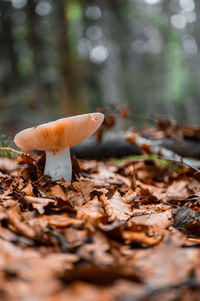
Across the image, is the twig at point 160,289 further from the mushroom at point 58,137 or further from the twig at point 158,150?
the twig at point 158,150

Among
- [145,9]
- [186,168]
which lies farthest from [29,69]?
[186,168]

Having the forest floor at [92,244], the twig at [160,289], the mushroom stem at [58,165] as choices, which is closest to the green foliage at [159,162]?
the forest floor at [92,244]

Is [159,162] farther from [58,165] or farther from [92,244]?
[92,244]

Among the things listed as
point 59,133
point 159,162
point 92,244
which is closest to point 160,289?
point 92,244

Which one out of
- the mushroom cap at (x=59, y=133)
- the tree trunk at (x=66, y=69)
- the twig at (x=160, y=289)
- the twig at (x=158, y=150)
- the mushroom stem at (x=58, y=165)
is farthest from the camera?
the tree trunk at (x=66, y=69)

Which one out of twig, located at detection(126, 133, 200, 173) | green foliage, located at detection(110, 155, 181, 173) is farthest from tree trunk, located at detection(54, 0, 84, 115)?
green foliage, located at detection(110, 155, 181, 173)

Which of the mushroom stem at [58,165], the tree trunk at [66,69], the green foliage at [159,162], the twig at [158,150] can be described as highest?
the tree trunk at [66,69]

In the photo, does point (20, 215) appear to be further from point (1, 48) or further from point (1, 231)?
point (1, 48)
